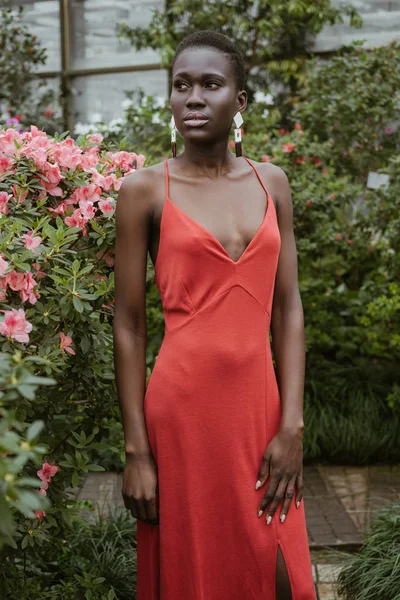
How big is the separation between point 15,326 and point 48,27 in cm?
967

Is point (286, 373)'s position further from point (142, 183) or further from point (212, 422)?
point (142, 183)

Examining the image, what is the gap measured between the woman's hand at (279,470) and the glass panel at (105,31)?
28.6ft

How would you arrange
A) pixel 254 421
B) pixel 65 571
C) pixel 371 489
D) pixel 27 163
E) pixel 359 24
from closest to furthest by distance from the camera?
pixel 254 421, pixel 27 163, pixel 65 571, pixel 371 489, pixel 359 24

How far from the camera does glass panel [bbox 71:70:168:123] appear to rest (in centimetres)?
1045

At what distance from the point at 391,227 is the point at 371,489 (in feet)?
5.49

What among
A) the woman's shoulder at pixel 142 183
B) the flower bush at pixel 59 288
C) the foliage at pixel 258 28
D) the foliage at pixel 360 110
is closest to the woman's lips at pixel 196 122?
the woman's shoulder at pixel 142 183

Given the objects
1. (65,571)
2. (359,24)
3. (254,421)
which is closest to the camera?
(254,421)

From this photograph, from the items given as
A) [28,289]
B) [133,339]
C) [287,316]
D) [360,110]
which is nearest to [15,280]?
[28,289]

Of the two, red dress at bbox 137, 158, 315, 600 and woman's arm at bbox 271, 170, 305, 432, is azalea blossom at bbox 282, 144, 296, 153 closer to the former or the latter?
woman's arm at bbox 271, 170, 305, 432

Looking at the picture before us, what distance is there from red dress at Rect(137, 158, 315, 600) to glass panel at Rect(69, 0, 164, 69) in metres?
8.56

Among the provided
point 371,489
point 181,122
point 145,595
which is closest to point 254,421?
point 145,595

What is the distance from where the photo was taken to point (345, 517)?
15.5 ft

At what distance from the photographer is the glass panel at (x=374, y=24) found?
8906mm

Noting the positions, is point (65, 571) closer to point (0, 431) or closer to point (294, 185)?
point (0, 431)
